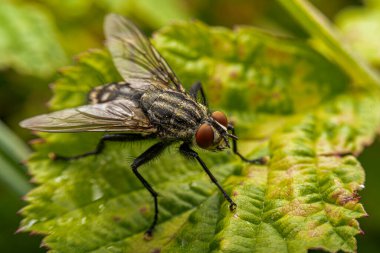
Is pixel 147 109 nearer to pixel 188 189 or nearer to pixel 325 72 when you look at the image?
pixel 188 189

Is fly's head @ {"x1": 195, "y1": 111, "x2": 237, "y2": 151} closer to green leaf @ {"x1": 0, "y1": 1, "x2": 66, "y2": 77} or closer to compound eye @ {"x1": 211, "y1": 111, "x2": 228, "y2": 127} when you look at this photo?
compound eye @ {"x1": 211, "y1": 111, "x2": 228, "y2": 127}

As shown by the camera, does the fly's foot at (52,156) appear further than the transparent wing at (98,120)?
Yes

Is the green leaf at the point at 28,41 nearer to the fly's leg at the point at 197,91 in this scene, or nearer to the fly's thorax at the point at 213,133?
the fly's leg at the point at 197,91

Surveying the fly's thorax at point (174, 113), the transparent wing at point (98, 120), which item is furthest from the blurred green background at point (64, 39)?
the fly's thorax at point (174, 113)

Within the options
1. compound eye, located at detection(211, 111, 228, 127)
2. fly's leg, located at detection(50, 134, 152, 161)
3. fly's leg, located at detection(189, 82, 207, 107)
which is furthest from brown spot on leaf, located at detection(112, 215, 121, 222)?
fly's leg, located at detection(189, 82, 207, 107)

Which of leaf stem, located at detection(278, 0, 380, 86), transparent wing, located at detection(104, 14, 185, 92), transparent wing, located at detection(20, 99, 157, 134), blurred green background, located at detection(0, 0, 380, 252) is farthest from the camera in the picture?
blurred green background, located at detection(0, 0, 380, 252)
